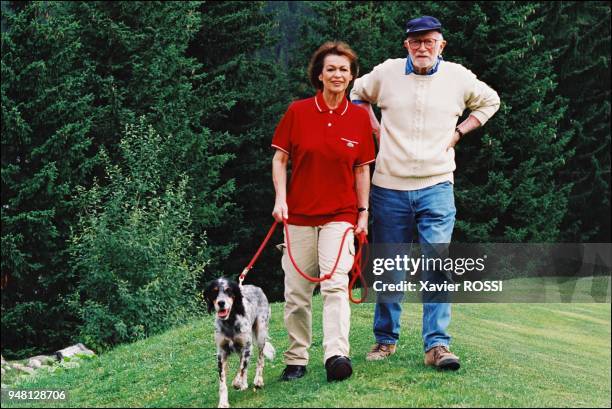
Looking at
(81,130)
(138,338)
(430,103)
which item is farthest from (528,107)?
(430,103)

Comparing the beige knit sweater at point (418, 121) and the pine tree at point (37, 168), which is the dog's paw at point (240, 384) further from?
the pine tree at point (37, 168)

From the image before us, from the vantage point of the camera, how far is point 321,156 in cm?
670

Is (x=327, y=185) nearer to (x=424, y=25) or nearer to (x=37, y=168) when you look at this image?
(x=424, y=25)

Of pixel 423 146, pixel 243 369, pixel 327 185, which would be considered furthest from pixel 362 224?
pixel 243 369

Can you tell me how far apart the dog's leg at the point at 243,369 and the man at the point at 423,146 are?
145 cm

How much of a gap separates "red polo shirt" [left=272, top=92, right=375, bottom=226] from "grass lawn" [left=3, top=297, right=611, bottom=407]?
1.37 meters

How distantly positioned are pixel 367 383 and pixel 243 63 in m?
24.5

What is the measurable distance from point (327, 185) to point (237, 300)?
1.17 m

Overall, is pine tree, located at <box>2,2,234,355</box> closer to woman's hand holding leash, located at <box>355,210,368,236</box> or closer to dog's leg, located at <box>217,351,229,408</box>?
dog's leg, located at <box>217,351,229,408</box>

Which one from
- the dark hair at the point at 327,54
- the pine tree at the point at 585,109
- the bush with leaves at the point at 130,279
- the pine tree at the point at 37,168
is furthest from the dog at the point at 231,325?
the pine tree at the point at 585,109

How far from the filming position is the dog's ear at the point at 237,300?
6.89 m

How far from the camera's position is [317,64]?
271 inches

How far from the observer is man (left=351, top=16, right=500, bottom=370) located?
708 cm

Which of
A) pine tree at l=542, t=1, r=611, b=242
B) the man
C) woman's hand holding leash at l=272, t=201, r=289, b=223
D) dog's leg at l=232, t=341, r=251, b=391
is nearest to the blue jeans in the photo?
the man
